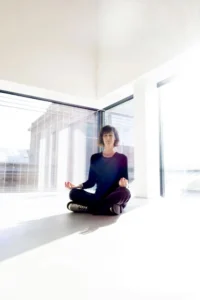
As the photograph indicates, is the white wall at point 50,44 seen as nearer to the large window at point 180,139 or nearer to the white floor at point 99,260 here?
the large window at point 180,139

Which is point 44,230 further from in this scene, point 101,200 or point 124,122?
point 124,122

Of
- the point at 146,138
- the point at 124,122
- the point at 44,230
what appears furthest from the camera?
the point at 124,122

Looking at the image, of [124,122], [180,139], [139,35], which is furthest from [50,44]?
[180,139]

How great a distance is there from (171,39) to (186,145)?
1384 millimetres

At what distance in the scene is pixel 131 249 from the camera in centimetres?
94

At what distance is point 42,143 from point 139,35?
2.32 meters

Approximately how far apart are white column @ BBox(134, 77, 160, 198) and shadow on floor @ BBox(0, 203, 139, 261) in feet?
4.71

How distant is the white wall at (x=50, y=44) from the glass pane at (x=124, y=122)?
694 mm

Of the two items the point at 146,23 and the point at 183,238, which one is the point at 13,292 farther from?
the point at 146,23

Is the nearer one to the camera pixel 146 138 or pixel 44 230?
pixel 44 230

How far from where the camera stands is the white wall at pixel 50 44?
2.89 meters

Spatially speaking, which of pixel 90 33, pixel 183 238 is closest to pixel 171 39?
pixel 90 33

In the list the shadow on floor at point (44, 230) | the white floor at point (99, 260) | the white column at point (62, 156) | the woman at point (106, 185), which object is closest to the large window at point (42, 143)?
the white column at point (62, 156)

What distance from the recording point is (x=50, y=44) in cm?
319
